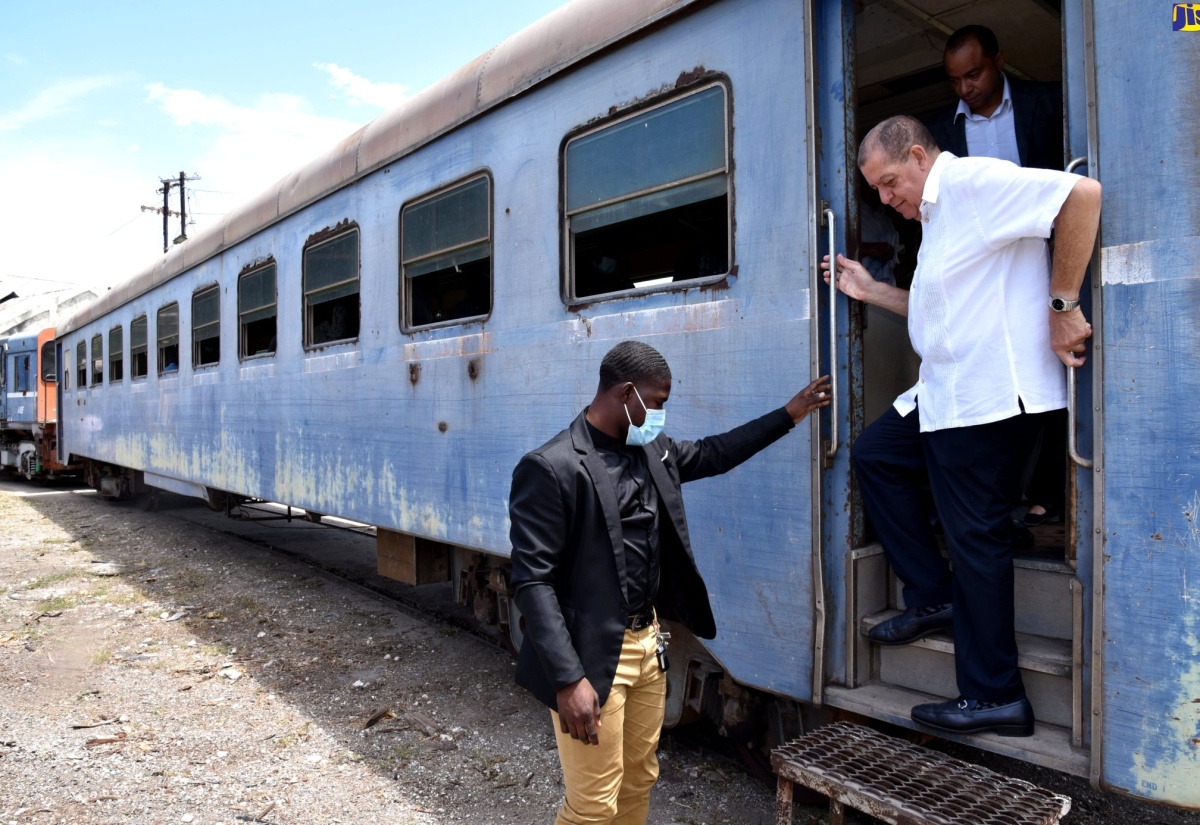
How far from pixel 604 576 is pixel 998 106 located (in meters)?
2.00

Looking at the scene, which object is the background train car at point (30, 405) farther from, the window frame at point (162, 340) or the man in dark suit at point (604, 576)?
the man in dark suit at point (604, 576)

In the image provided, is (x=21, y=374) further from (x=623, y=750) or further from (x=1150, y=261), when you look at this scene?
(x=1150, y=261)

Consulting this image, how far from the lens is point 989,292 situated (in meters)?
2.39

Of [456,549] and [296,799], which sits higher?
[456,549]

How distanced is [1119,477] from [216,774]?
147 inches

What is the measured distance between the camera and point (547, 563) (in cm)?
223

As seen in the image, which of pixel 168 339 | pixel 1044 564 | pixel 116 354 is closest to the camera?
pixel 1044 564

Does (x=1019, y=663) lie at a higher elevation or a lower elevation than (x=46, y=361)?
lower

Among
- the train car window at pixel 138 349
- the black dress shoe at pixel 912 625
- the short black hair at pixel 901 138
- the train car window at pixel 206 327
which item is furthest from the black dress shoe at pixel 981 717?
the train car window at pixel 138 349

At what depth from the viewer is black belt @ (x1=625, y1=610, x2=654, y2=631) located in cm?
237

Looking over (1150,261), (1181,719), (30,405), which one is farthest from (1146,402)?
(30,405)

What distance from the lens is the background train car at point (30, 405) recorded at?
17734 mm

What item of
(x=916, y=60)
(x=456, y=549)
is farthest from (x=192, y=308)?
(x=916, y=60)

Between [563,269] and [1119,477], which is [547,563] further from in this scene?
[563,269]
